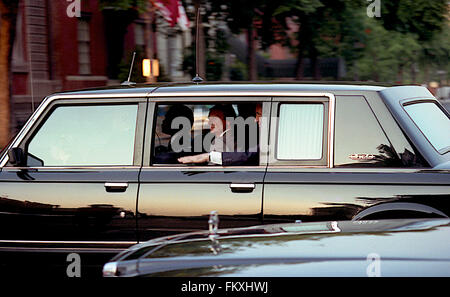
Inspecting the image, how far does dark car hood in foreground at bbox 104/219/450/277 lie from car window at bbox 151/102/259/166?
7.20ft

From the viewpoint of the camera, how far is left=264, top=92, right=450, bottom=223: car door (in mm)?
5352

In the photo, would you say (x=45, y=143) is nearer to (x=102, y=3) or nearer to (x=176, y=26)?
(x=102, y=3)

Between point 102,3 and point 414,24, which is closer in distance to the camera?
point 102,3

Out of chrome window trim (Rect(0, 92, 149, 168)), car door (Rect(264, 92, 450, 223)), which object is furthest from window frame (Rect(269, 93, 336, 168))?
chrome window trim (Rect(0, 92, 149, 168))

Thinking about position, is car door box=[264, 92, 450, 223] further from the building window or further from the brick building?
the building window

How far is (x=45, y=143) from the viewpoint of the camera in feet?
20.1

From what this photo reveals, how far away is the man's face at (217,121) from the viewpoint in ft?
19.6

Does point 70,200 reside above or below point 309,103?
below

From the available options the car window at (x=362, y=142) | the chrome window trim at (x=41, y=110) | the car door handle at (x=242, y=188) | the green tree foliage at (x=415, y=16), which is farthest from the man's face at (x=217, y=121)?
the green tree foliage at (x=415, y=16)

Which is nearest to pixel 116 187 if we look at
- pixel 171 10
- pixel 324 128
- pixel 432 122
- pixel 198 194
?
pixel 198 194
